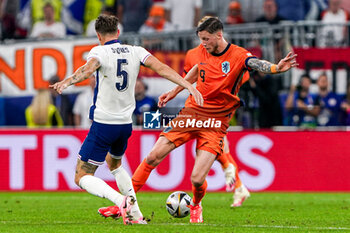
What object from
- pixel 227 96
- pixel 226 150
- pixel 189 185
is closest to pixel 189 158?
pixel 189 185

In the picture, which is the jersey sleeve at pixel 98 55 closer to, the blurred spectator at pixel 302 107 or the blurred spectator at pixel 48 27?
the blurred spectator at pixel 302 107

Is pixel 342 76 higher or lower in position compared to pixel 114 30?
lower

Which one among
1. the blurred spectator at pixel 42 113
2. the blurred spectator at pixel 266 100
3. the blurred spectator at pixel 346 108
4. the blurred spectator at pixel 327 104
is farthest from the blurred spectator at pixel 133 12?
the blurred spectator at pixel 346 108

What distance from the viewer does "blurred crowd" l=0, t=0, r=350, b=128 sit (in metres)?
16.6

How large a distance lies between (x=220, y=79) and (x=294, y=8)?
841 cm

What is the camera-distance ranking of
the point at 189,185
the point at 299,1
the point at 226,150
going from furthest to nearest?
the point at 299,1, the point at 189,185, the point at 226,150

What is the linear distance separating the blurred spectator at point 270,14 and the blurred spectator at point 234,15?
52 centimetres

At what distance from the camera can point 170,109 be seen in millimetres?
16469

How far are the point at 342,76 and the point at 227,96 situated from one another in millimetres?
7294

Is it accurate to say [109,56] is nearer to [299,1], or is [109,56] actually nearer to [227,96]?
[227,96]

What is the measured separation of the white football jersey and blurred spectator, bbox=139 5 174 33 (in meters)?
→ 9.06

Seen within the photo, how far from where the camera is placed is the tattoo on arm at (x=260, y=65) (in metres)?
9.34

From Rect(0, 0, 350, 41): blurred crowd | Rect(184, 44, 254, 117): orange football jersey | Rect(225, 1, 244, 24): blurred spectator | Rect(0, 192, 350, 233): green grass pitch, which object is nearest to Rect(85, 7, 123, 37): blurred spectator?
Rect(0, 0, 350, 41): blurred crowd

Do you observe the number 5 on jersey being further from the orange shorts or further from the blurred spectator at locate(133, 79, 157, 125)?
the blurred spectator at locate(133, 79, 157, 125)
